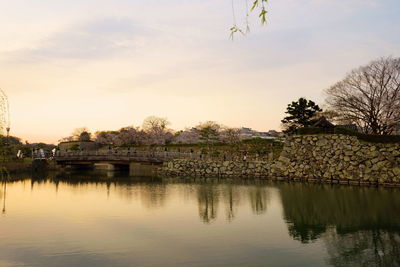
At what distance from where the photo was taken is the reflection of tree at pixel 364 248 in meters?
9.60

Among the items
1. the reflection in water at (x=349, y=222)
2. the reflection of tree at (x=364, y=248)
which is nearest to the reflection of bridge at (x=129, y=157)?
the reflection in water at (x=349, y=222)

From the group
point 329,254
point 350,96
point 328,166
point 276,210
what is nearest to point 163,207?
point 276,210

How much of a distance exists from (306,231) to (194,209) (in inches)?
247

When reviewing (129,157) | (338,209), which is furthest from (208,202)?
(129,157)

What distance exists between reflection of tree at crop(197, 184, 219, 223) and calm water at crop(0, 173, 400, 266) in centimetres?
6

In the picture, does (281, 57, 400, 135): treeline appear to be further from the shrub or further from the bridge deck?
the bridge deck

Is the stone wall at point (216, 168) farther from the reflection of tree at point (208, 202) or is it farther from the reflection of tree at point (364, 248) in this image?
the reflection of tree at point (364, 248)

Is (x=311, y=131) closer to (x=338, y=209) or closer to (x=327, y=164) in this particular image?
(x=327, y=164)

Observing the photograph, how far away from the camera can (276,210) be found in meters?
17.4

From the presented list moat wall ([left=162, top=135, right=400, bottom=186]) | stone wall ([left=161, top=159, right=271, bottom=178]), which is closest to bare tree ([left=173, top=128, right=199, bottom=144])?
stone wall ([left=161, top=159, right=271, bottom=178])

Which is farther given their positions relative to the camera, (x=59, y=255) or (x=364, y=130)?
(x=364, y=130)

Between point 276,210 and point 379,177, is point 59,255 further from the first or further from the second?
point 379,177

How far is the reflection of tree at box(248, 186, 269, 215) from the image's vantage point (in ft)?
58.1

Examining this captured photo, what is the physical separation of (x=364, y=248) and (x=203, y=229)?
5.62 m
